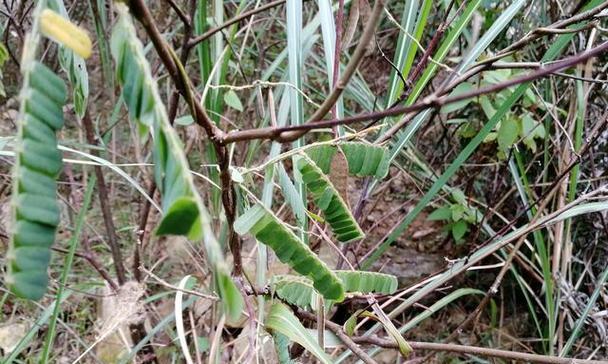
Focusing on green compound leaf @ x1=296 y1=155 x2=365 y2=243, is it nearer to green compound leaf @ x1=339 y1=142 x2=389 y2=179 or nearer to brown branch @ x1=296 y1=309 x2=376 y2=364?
green compound leaf @ x1=339 y1=142 x2=389 y2=179

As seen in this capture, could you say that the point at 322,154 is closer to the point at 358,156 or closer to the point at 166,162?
the point at 358,156

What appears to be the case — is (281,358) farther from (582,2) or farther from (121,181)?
(121,181)

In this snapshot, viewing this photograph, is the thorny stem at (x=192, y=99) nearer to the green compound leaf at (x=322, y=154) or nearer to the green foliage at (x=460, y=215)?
the green compound leaf at (x=322, y=154)

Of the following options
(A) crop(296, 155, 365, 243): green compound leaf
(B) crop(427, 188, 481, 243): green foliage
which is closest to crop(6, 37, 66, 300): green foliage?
(A) crop(296, 155, 365, 243): green compound leaf

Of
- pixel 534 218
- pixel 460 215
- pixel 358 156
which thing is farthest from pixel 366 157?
pixel 460 215

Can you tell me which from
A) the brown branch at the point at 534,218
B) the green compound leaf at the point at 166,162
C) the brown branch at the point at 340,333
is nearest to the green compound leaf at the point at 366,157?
the brown branch at the point at 340,333
